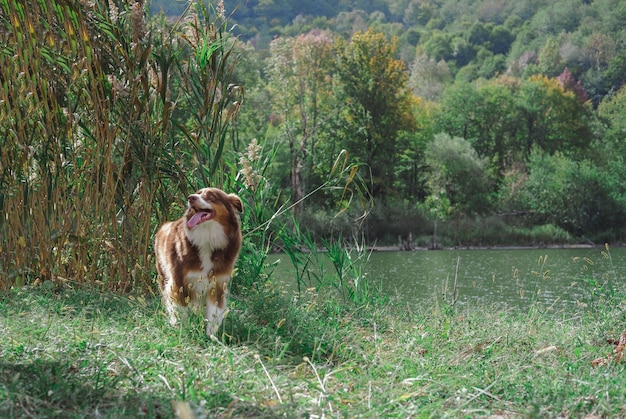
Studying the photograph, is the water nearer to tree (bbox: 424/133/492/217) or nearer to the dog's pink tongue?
the dog's pink tongue

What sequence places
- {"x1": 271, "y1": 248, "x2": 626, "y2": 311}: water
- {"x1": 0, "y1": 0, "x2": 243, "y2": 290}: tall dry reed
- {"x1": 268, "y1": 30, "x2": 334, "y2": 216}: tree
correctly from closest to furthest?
{"x1": 0, "y1": 0, "x2": 243, "y2": 290}: tall dry reed < {"x1": 271, "y1": 248, "x2": 626, "y2": 311}: water < {"x1": 268, "y1": 30, "x2": 334, "y2": 216}: tree

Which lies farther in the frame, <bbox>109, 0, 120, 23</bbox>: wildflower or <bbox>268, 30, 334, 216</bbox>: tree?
<bbox>268, 30, 334, 216</bbox>: tree

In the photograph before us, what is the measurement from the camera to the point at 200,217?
4488 mm

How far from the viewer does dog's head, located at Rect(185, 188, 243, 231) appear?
14.7 ft

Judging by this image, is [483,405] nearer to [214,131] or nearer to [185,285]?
[185,285]

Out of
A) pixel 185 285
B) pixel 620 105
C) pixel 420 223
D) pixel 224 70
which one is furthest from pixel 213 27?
pixel 620 105

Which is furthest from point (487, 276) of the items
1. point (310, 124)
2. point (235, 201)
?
point (310, 124)

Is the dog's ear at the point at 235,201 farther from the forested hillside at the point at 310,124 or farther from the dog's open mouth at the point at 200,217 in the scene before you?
the forested hillside at the point at 310,124

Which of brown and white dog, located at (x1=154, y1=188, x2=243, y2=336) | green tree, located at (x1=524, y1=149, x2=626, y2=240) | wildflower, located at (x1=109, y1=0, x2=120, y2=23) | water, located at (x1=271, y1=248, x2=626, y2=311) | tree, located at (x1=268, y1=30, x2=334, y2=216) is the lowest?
green tree, located at (x1=524, y1=149, x2=626, y2=240)

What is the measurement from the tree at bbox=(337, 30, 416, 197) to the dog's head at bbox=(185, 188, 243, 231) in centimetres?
3564

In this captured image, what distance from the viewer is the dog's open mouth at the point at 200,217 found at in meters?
4.48

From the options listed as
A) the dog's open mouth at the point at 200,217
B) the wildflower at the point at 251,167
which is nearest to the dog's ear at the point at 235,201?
the dog's open mouth at the point at 200,217

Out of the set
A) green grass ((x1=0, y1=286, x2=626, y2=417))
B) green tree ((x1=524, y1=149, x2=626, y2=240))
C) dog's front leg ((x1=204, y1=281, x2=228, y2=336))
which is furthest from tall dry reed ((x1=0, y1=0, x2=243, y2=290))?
green tree ((x1=524, y1=149, x2=626, y2=240))

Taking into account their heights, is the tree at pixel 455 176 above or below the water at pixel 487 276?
below
